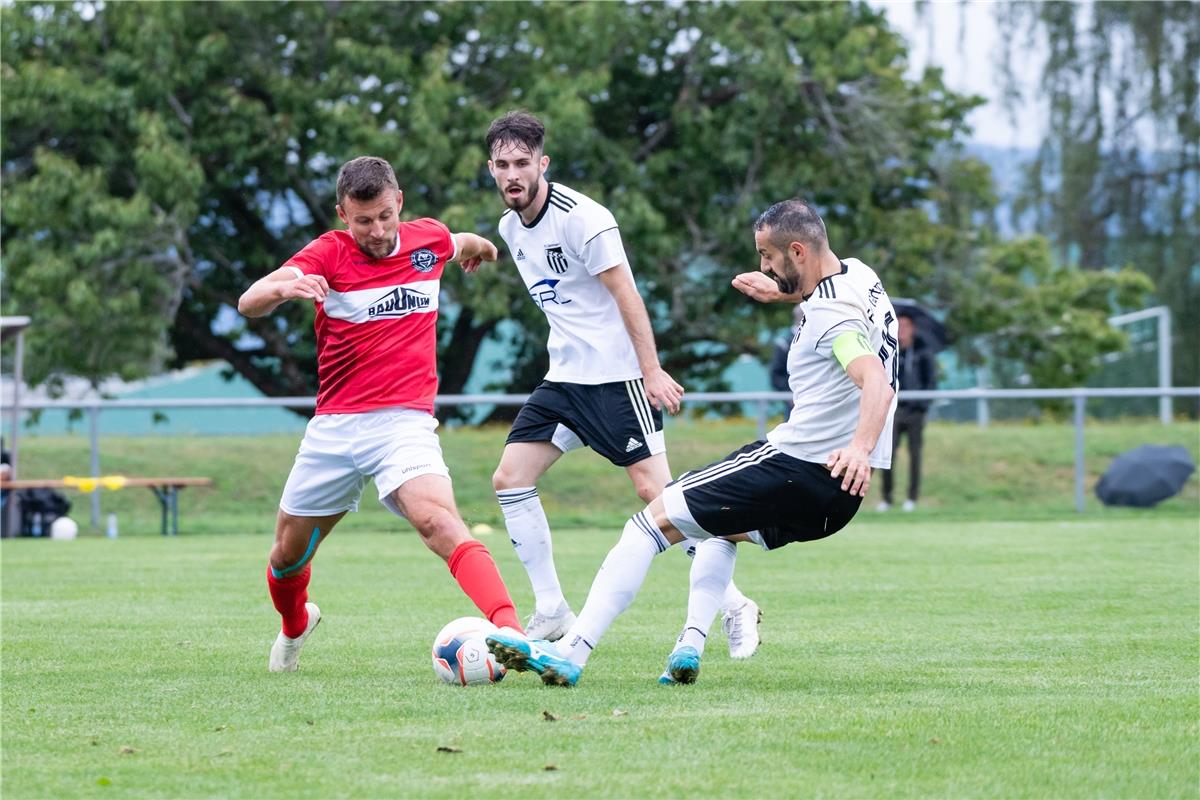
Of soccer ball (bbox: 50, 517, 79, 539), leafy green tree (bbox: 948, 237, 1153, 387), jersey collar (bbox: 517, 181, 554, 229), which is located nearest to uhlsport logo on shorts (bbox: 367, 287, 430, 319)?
jersey collar (bbox: 517, 181, 554, 229)

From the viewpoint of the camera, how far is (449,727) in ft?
16.8

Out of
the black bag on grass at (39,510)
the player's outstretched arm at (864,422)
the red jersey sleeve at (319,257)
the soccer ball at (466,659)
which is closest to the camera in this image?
the player's outstretched arm at (864,422)

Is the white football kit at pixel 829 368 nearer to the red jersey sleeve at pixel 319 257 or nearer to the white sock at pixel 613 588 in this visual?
the white sock at pixel 613 588

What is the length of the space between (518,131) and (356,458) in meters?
1.57

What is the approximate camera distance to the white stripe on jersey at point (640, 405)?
24.9ft

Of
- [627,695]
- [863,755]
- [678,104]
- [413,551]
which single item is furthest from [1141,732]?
[678,104]

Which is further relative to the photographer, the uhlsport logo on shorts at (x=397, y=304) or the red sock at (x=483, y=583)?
the uhlsport logo on shorts at (x=397, y=304)

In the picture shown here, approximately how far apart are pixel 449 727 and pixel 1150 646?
358 cm

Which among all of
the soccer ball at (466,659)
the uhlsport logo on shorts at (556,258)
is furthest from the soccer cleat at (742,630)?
the uhlsport logo on shorts at (556,258)

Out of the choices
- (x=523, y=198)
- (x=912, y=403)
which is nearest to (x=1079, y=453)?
(x=912, y=403)

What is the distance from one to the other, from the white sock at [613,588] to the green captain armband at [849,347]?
0.96m

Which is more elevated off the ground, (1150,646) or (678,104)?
(678,104)

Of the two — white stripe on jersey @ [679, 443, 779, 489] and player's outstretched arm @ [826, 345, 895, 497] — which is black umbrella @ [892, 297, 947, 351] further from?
player's outstretched arm @ [826, 345, 895, 497]

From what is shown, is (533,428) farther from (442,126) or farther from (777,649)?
(442,126)
